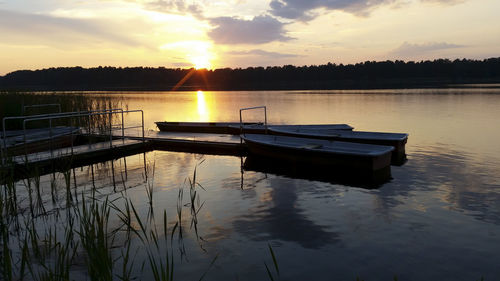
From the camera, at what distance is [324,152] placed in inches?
512

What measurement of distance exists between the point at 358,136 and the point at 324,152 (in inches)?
150

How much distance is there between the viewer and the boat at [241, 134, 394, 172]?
12.3 m

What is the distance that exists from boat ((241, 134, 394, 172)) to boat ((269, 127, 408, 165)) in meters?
1.41

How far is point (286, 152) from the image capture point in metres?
14.2

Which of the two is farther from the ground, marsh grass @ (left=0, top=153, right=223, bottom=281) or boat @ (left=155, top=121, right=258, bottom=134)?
boat @ (left=155, top=121, right=258, bottom=134)

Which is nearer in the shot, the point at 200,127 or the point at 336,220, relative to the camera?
the point at 336,220

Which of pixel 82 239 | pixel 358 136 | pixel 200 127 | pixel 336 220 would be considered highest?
pixel 200 127

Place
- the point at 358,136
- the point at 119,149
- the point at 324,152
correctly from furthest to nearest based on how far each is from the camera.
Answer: the point at 358,136 < the point at 119,149 < the point at 324,152

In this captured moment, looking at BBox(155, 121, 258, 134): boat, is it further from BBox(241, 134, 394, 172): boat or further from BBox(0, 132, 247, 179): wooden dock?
BBox(241, 134, 394, 172): boat

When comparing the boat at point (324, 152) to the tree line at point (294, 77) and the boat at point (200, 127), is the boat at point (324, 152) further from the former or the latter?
the tree line at point (294, 77)

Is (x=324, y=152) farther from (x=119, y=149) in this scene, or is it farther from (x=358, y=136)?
(x=119, y=149)

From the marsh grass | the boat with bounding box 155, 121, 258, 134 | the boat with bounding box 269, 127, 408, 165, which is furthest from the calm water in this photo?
the boat with bounding box 155, 121, 258, 134

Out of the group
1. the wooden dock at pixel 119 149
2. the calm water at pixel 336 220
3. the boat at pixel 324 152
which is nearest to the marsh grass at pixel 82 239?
the calm water at pixel 336 220

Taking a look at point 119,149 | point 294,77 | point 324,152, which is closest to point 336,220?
point 324,152
